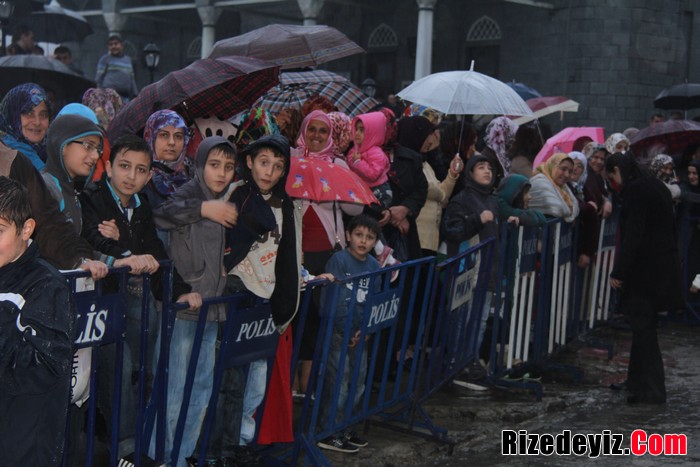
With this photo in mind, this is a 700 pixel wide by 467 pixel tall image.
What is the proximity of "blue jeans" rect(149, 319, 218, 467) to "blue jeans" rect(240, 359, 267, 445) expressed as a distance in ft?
0.79

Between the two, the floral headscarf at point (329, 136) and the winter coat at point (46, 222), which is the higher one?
the floral headscarf at point (329, 136)

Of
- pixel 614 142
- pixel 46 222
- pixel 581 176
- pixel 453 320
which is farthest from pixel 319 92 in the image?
pixel 614 142

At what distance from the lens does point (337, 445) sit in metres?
5.96

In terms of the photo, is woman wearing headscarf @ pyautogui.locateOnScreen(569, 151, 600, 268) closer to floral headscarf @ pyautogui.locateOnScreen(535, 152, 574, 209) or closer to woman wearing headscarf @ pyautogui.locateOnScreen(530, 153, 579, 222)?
woman wearing headscarf @ pyautogui.locateOnScreen(530, 153, 579, 222)

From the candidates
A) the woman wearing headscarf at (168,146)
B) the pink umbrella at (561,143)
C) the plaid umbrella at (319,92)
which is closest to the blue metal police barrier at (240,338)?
the woman wearing headscarf at (168,146)

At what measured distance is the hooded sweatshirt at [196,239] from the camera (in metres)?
5.03

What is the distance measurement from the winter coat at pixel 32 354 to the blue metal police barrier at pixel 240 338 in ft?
3.97

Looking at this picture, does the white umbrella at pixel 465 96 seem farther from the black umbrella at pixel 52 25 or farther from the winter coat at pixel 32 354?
the black umbrella at pixel 52 25

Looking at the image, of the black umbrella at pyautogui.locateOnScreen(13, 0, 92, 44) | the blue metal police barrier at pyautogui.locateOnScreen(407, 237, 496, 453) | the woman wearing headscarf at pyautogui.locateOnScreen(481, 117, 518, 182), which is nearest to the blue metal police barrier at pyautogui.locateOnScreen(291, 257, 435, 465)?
the blue metal police barrier at pyautogui.locateOnScreen(407, 237, 496, 453)

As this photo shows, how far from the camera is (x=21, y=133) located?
5633 mm

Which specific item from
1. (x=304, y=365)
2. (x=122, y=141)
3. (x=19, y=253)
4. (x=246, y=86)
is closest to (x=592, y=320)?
(x=304, y=365)

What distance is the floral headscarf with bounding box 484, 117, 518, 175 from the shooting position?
9070mm

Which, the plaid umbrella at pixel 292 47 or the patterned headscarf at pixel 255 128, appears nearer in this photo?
the patterned headscarf at pixel 255 128

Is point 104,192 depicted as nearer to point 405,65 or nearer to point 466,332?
point 466,332
